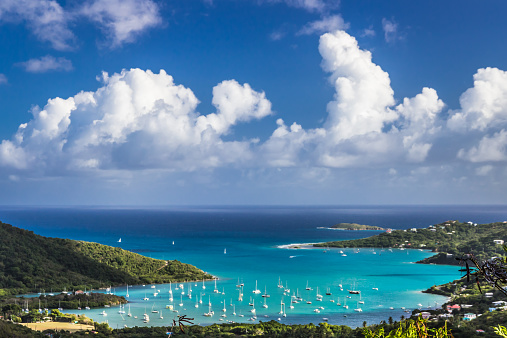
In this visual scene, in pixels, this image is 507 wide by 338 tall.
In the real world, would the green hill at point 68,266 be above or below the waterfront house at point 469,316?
above

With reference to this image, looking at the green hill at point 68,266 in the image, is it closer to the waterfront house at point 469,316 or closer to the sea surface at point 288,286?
the sea surface at point 288,286

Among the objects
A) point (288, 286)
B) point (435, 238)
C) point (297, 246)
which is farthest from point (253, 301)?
point (435, 238)

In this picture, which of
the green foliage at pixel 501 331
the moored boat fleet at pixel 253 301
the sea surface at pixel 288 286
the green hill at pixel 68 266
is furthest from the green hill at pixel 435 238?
the green foliage at pixel 501 331

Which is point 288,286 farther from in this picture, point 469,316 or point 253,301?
point 469,316

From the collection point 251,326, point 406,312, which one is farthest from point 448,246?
point 251,326

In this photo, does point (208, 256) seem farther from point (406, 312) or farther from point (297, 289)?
point (406, 312)

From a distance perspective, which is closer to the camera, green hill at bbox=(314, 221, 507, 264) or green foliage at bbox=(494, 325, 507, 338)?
green foliage at bbox=(494, 325, 507, 338)

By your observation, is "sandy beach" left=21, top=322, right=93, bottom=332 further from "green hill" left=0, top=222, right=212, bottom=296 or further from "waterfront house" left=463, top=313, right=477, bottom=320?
"waterfront house" left=463, top=313, right=477, bottom=320

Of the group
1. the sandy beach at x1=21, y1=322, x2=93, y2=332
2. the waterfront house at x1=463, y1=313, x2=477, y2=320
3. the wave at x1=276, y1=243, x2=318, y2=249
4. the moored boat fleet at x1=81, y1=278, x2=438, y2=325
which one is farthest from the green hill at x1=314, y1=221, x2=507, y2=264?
the sandy beach at x1=21, y1=322, x2=93, y2=332
